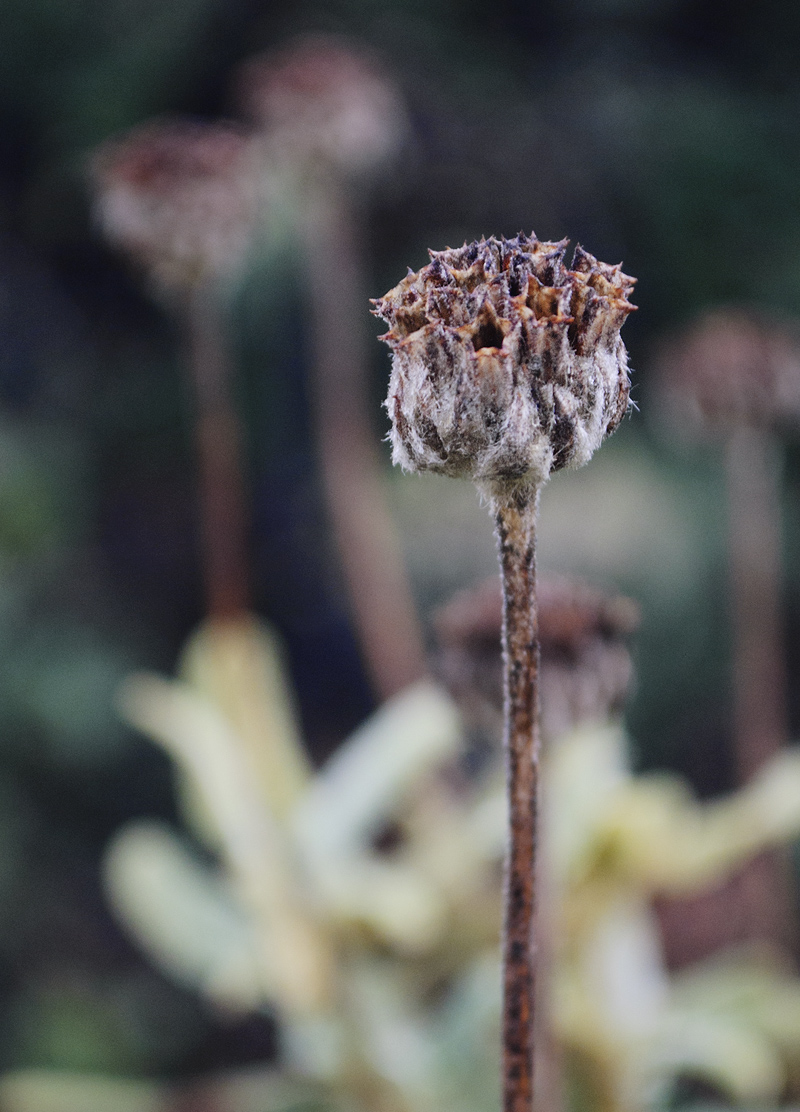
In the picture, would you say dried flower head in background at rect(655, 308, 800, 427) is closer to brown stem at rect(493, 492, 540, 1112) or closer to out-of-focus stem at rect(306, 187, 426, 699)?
out-of-focus stem at rect(306, 187, 426, 699)

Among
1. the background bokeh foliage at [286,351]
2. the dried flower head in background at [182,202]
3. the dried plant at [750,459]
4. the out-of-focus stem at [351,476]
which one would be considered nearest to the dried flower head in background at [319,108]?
the out-of-focus stem at [351,476]

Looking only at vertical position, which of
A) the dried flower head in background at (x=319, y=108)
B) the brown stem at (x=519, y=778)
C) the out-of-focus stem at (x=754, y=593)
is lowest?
the brown stem at (x=519, y=778)

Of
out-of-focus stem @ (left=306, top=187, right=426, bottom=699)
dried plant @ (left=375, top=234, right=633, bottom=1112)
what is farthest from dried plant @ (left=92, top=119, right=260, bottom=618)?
dried plant @ (left=375, top=234, right=633, bottom=1112)

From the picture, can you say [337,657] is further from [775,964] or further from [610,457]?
[775,964]

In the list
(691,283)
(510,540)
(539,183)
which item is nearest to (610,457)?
(691,283)

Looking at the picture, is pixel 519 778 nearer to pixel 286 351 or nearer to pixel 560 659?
pixel 560 659

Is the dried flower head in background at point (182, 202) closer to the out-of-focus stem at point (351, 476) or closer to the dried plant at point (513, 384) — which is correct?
the out-of-focus stem at point (351, 476)
